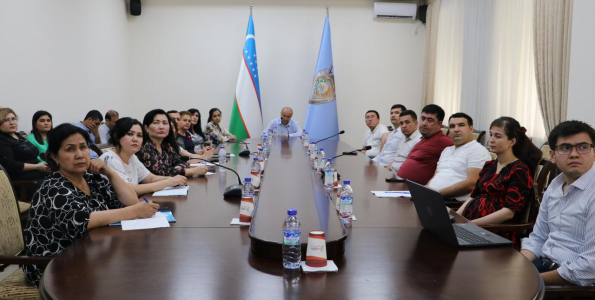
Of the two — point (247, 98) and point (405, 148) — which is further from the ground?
point (247, 98)

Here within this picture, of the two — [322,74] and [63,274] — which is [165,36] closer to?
[322,74]

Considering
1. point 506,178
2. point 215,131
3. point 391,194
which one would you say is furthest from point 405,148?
point 215,131

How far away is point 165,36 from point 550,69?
5881mm

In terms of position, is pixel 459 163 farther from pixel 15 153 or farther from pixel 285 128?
pixel 285 128

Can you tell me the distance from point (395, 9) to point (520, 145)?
5.91 metres

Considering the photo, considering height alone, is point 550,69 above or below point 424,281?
above

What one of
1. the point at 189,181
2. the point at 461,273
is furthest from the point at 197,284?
the point at 189,181

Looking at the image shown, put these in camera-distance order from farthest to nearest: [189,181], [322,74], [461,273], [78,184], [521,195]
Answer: [322,74] < [189,181] < [521,195] < [78,184] < [461,273]

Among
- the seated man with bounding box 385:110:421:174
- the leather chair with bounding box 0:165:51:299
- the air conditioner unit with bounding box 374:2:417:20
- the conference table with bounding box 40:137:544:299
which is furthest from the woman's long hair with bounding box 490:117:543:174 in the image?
the air conditioner unit with bounding box 374:2:417:20

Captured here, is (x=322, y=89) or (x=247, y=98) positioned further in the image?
(x=247, y=98)

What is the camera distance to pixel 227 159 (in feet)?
14.4

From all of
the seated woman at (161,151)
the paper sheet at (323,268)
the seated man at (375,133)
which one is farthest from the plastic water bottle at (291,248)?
the seated man at (375,133)

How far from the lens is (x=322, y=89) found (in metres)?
7.73

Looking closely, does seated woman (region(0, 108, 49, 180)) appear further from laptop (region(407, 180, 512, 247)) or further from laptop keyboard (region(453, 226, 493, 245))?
laptop keyboard (region(453, 226, 493, 245))
